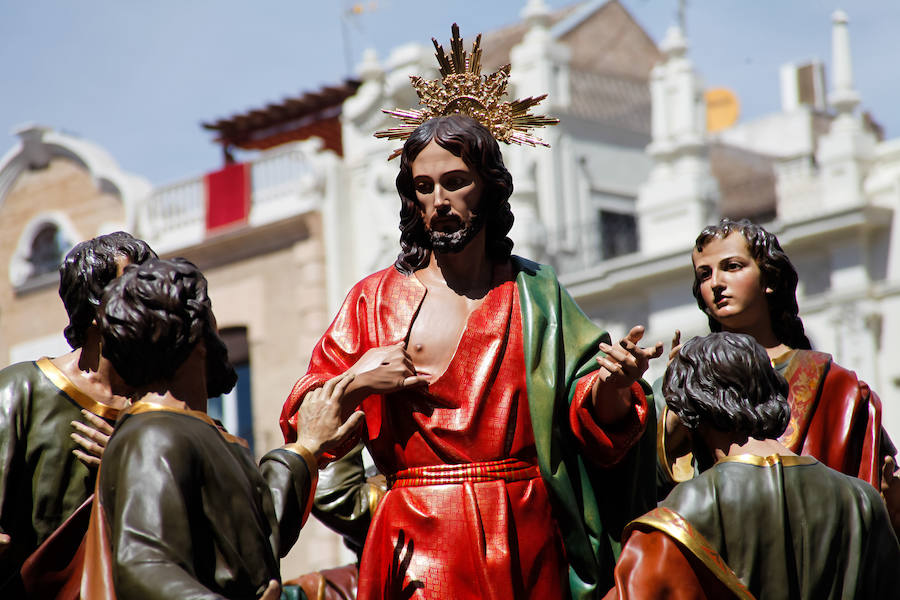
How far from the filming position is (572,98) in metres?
24.4

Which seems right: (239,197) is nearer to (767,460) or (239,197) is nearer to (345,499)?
(345,499)

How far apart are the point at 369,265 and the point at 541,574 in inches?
676

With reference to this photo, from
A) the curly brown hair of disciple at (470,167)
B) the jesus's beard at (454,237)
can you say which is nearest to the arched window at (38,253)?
the curly brown hair of disciple at (470,167)

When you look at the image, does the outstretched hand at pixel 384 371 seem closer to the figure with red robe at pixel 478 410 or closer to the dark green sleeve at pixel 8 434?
the figure with red robe at pixel 478 410

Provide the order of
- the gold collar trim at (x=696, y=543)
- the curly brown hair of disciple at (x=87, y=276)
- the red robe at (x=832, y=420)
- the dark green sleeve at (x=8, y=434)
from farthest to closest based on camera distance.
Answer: the red robe at (x=832, y=420), the curly brown hair of disciple at (x=87, y=276), the dark green sleeve at (x=8, y=434), the gold collar trim at (x=696, y=543)

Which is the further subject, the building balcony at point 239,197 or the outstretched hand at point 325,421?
the building balcony at point 239,197

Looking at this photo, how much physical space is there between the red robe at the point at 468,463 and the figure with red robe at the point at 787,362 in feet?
2.01

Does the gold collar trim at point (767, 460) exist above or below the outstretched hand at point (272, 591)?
above

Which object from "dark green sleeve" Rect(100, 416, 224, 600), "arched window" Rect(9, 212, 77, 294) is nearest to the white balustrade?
"arched window" Rect(9, 212, 77, 294)

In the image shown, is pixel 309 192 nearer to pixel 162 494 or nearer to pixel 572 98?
pixel 572 98

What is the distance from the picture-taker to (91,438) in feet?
18.4

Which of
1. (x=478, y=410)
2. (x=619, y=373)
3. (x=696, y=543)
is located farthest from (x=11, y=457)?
(x=696, y=543)

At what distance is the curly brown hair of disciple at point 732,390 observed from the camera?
5.27 metres

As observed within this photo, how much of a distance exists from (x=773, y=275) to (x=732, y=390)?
129cm
